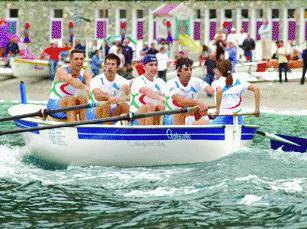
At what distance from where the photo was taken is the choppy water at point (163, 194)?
1562 centimetres

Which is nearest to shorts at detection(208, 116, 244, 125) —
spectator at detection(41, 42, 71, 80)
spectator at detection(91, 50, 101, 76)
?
spectator at detection(91, 50, 101, 76)

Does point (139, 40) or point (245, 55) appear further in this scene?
point (139, 40)

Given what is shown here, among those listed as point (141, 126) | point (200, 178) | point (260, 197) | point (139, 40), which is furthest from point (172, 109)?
point (139, 40)

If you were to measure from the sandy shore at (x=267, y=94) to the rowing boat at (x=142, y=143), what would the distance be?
501 inches

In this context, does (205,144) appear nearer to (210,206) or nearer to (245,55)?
(210,206)

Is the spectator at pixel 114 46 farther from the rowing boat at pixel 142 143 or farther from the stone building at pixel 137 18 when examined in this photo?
the rowing boat at pixel 142 143

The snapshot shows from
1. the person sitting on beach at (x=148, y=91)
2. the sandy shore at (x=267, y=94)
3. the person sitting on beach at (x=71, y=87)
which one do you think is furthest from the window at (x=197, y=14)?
the person sitting on beach at (x=148, y=91)

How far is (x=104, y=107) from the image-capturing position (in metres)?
20.8

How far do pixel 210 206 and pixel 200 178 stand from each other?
2.09 m

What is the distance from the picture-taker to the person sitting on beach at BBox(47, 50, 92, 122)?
20.8 m

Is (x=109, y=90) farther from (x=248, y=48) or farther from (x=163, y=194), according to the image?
(x=248, y=48)

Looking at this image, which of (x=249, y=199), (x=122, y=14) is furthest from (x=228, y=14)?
(x=249, y=199)

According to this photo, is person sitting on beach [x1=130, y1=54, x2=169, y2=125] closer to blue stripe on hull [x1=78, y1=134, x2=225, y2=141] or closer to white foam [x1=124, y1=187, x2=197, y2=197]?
blue stripe on hull [x1=78, y1=134, x2=225, y2=141]

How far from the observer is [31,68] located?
42969 millimetres
